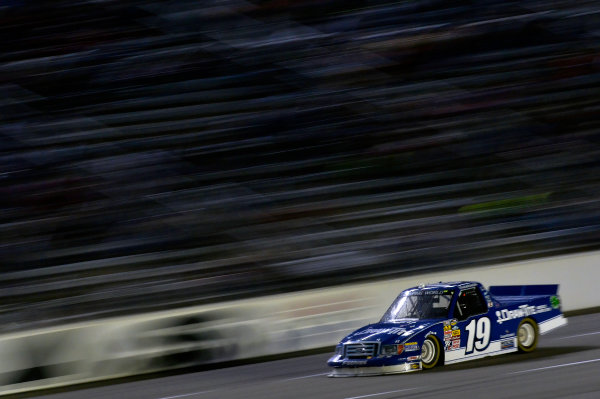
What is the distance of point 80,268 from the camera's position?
59.4ft

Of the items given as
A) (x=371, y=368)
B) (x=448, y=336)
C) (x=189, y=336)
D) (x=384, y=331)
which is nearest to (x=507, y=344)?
(x=448, y=336)

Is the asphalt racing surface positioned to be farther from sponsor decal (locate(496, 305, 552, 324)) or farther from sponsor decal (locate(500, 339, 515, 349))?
sponsor decal (locate(496, 305, 552, 324))

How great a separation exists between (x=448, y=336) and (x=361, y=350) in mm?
952

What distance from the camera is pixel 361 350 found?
392 inches

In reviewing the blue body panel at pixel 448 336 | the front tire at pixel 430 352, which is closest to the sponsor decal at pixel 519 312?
the blue body panel at pixel 448 336

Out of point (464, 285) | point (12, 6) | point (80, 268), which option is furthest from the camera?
point (12, 6)

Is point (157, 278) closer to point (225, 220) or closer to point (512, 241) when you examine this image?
point (225, 220)

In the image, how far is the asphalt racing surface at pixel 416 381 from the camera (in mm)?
8531

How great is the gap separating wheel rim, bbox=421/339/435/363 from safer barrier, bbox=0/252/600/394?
138 inches

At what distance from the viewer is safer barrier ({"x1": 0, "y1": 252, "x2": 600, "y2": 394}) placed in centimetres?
1180

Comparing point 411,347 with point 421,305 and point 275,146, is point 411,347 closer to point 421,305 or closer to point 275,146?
point 421,305

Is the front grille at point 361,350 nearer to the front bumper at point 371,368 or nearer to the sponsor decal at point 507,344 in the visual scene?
the front bumper at point 371,368

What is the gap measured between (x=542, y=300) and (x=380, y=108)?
11.9 metres

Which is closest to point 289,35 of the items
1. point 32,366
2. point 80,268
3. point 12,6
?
point 12,6
